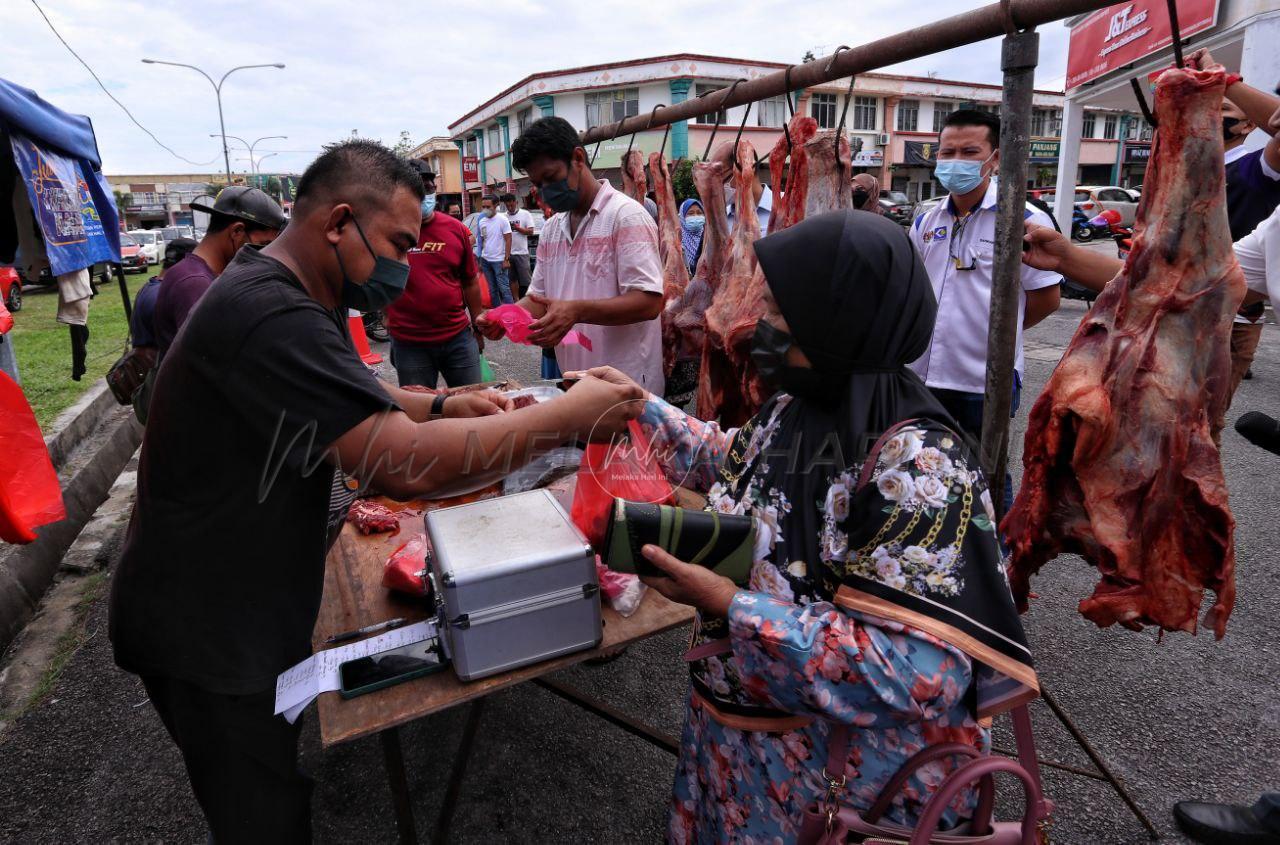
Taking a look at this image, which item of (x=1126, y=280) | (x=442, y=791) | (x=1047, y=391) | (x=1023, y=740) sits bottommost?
(x=442, y=791)

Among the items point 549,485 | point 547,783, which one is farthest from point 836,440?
point 547,783

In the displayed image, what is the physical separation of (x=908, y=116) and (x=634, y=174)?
30.7m

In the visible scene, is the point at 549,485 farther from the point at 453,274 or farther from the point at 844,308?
the point at 453,274

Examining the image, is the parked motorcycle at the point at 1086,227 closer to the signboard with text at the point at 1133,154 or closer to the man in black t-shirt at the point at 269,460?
the signboard with text at the point at 1133,154

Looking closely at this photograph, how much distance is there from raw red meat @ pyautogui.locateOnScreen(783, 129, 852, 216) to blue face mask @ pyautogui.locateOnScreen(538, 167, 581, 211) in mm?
1153

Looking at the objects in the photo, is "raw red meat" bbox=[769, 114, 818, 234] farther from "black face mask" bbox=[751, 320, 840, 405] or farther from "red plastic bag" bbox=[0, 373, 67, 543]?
"red plastic bag" bbox=[0, 373, 67, 543]

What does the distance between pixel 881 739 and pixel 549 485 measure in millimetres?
1620

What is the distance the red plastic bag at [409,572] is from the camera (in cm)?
204

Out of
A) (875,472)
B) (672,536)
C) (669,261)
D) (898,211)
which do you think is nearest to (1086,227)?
(898,211)

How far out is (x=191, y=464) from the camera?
149cm

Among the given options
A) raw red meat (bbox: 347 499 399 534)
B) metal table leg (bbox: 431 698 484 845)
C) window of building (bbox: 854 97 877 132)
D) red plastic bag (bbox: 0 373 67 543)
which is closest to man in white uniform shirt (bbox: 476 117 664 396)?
raw red meat (bbox: 347 499 399 534)

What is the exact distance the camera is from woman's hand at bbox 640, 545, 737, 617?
128 centimetres

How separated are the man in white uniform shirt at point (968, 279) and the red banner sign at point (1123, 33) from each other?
5231 millimetres

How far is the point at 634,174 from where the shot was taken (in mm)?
4633
